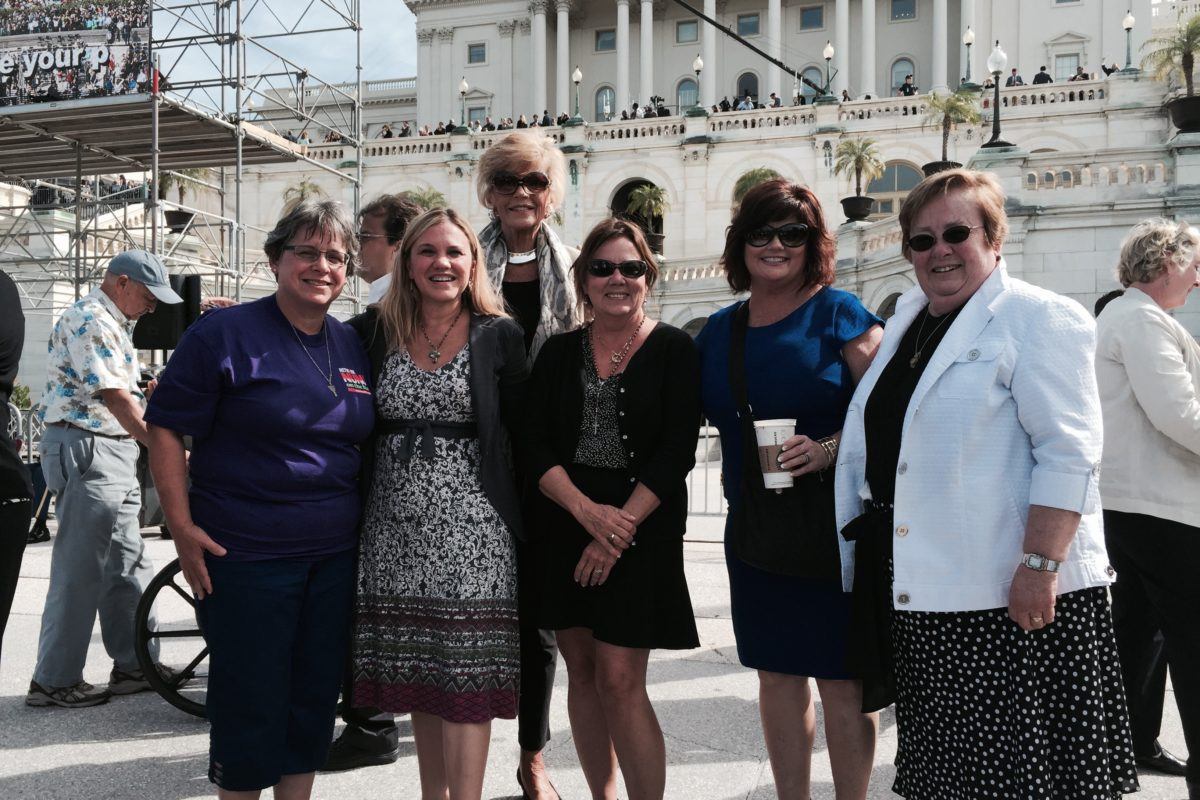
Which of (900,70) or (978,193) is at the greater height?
(900,70)

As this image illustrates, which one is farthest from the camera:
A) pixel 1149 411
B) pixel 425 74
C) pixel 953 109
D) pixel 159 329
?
pixel 425 74

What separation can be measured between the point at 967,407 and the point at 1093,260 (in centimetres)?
1749

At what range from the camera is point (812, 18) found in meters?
54.3

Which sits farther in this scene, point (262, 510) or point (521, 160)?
point (521, 160)

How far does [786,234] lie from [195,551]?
2.18 metres

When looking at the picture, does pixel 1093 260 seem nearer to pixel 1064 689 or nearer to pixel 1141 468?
pixel 1141 468

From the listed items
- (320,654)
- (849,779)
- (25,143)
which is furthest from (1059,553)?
(25,143)

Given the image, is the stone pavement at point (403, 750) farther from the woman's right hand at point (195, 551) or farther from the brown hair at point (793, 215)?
the brown hair at point (793, 215)

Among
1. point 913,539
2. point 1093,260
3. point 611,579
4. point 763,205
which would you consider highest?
point 1093,260

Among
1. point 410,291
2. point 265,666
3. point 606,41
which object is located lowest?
point 265,666

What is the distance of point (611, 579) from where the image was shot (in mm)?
3385

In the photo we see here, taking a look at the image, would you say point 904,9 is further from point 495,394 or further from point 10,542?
point 10,542

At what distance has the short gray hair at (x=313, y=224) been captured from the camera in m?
3.30

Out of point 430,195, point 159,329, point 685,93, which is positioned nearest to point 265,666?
point 159,329
